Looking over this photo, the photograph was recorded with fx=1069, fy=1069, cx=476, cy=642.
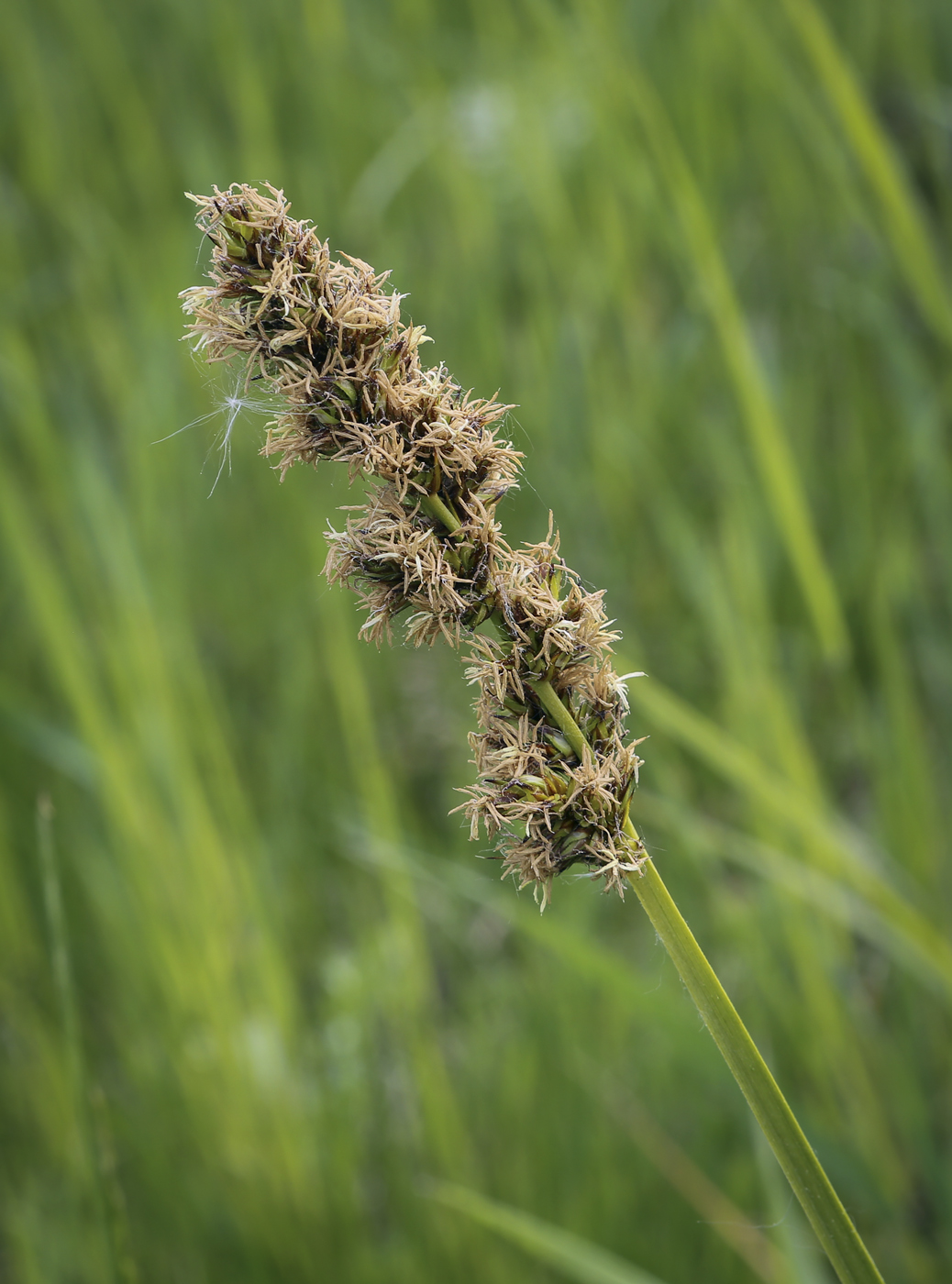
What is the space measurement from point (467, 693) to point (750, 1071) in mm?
2510

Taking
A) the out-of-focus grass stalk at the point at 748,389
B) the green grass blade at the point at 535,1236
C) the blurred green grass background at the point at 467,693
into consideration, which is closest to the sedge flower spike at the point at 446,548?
the blurred green grass background at the point at 467,693

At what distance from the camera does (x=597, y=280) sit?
3.25 metres

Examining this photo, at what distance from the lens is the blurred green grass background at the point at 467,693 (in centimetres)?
181

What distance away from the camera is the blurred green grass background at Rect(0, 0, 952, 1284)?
1.81m

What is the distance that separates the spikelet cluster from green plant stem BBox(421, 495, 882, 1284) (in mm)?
18

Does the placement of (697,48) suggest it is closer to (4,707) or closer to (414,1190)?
(4,707)

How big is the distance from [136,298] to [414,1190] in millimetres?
2611

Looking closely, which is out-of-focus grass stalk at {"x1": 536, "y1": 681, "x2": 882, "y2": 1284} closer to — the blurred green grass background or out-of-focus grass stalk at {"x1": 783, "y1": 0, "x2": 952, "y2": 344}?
the blurred green grass background

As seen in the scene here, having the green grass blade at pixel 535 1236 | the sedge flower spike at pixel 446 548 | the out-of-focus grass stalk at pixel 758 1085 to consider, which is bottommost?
the green grass blade at pixel 535 1236

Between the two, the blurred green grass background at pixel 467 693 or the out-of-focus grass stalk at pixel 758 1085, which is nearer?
the out-of-focus grass stalk at pixel 758 1085

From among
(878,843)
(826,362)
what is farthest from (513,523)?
(878,843)

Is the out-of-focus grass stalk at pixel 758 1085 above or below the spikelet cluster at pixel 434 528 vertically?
below

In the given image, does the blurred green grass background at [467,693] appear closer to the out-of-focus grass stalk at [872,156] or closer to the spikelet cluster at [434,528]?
the out-of-focus grass stalk at [872,156]

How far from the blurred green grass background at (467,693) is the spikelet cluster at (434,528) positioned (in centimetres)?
40
